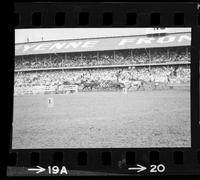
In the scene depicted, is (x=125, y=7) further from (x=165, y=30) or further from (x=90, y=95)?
(x=90, y=95)

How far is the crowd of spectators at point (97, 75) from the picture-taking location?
3467mm

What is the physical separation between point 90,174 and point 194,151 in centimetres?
85

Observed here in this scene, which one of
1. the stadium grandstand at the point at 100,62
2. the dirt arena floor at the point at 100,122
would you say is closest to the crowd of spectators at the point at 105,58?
the stadium grandstand at the point at 100,62

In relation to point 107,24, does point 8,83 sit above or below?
below

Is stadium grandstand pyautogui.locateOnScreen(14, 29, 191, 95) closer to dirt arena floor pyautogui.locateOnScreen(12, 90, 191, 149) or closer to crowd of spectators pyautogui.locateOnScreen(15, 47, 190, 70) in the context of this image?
crowd of spectators pyautogui.locateOnScreen(15, 47, 190, 70)

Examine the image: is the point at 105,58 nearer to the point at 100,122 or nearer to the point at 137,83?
the point at 137,83

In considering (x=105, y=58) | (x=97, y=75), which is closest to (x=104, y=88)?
(x=97, y=75)

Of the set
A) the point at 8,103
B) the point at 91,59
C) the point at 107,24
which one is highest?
the point at 107,24

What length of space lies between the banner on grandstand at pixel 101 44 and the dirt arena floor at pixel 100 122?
387mm

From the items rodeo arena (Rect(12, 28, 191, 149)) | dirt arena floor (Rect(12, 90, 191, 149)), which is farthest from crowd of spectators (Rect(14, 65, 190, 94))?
dirt arena floor (Rect(12, 90, 191, 149))

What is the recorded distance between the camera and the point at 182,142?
11.3 feet

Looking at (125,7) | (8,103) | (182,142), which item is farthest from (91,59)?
(182,142)

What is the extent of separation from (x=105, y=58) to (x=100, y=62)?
0.06 meters

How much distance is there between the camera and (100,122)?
359 cm
